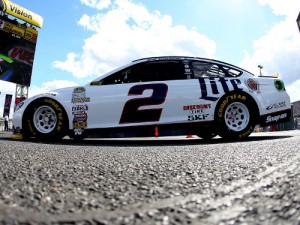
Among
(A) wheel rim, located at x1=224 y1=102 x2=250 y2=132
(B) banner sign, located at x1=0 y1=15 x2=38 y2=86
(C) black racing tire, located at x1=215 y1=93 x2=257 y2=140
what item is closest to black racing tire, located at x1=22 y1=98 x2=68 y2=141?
(C) black racing tire, located at x1=215 y1=93 x2=257 y2=140

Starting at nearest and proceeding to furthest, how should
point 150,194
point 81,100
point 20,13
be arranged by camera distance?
point 150,194, point 81,100, point 20,13

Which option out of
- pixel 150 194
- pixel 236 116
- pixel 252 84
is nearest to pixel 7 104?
pixel 236 116

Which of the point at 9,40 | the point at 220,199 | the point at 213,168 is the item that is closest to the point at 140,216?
the point at 220,199

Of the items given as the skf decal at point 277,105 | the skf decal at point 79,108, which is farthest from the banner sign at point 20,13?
the skf decal at point 277,105

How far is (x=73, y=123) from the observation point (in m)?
4.75

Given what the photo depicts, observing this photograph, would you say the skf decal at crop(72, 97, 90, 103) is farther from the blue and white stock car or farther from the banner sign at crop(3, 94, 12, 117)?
the banner sign at crop(3, 94, 12, 117)

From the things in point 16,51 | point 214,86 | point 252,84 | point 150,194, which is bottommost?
point 150,194

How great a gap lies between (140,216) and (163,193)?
0.30 m

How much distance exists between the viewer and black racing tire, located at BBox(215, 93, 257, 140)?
477cm

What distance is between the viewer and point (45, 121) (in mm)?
4902

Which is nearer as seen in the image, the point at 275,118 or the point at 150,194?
the point at 150,194

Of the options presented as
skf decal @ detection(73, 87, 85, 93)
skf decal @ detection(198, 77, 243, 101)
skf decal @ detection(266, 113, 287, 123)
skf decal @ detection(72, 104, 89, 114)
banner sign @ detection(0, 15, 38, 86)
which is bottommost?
skf decal @ detection(72, 104, 89, 114)

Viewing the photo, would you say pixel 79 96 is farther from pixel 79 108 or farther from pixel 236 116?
pixel 236 116

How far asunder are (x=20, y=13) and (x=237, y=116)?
2838 cm
